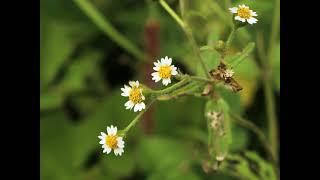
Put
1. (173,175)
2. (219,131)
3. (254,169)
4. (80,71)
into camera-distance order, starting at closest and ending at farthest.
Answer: (219,131)
(254,169)
(173,175)
(80,71)

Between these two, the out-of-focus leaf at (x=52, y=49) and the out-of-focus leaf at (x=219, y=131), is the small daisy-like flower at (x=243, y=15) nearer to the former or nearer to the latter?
the out-of-focus leaf at (x=219, y=131)

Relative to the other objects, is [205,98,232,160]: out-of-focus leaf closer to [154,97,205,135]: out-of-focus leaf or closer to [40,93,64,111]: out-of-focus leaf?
[154,97,205,135]: out-of-focus leaf

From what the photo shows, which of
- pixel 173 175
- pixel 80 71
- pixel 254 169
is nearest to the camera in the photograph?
pixel 254 169

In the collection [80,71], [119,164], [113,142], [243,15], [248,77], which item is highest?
[80,71]

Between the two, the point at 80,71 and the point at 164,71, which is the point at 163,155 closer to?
the point at 80,71

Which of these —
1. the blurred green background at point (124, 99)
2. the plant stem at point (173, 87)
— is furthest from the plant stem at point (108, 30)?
the plant stem at point (173, 87)

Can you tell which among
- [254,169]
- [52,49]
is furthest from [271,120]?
[52,49]

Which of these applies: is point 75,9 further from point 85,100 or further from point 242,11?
point 242,11

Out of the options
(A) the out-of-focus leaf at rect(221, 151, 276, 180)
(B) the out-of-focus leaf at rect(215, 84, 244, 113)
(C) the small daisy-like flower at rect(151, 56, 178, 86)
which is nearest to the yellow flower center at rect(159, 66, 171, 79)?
(C) the small daisy-like flower at rect(151, 56, 178, 86)
